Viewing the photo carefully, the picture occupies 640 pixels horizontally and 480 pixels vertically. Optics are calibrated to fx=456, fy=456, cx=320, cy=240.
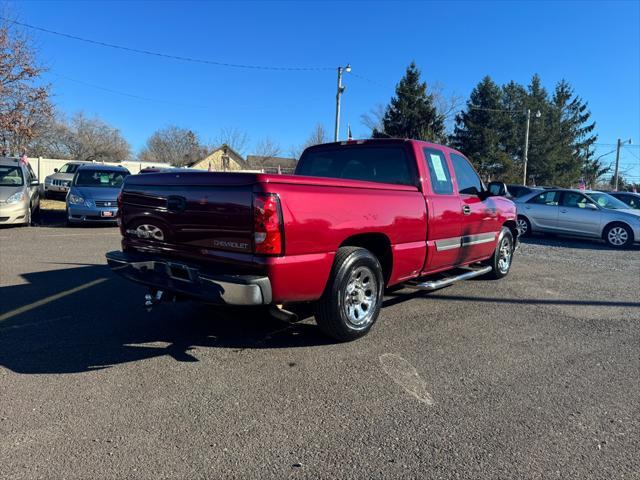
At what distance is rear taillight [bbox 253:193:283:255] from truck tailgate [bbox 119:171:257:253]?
63mm

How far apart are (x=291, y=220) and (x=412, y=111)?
4122 centimetres

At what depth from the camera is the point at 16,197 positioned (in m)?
11.5

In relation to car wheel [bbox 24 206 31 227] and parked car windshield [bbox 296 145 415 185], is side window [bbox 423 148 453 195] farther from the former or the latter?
car wheel [bbox 24 206 31 227]

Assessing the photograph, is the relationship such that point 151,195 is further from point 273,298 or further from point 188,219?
point 273,298

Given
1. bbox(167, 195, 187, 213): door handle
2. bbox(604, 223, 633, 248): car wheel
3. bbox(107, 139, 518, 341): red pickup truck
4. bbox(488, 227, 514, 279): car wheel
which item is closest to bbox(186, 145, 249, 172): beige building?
bbox(604, 223, 633, 248): car wheel

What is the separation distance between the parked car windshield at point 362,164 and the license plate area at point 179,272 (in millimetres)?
2553

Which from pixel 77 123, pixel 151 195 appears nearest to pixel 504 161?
pixel 151 195

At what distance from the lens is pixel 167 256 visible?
13.6ft

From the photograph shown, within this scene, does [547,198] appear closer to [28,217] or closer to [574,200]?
[574,200]

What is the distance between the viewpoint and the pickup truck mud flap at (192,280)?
341 cm

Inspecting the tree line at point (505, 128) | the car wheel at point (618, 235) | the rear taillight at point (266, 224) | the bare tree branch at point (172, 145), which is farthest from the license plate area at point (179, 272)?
the bare tree branch at point (172, 145)

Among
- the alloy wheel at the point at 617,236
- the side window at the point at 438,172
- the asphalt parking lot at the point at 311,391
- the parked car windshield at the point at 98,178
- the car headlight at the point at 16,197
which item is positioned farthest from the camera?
the parked car windshield at the point at 98,178

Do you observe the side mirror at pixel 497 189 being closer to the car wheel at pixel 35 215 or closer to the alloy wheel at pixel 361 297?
the alloy wheel at pixel 361 297

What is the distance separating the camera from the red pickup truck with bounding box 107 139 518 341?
11.5 feet
